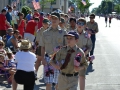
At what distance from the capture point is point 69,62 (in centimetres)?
672

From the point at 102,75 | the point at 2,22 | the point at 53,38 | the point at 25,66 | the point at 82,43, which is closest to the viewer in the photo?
the point at 25,66

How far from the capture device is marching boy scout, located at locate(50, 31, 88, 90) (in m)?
6.68

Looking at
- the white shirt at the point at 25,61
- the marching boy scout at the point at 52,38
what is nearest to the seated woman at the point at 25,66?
the white shirt at the point at 25,61

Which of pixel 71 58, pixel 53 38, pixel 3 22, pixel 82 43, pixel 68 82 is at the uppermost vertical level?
pixel 53 38

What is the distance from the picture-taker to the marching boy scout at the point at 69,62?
21.9ft

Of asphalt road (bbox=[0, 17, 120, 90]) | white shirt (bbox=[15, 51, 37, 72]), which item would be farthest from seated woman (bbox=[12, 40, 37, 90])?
asphalt road (bbox=[0, 17, 120, 90])

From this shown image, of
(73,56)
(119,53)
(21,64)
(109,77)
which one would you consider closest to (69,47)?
(73,56)

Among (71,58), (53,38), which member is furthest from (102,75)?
(71,58)

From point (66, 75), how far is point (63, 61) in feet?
0.86

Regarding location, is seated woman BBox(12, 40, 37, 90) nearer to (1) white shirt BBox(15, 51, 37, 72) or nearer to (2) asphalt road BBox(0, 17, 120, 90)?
(1) white shirt BBox(15, 51, 37, 72)

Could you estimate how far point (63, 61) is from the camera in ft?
22.2

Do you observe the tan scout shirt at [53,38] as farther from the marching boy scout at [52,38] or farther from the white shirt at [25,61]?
the white shirt at [25,61]

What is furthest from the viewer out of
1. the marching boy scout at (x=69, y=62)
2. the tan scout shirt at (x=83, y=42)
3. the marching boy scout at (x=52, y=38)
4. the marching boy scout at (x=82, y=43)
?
the tan scout shirt at (x=83, y=42)

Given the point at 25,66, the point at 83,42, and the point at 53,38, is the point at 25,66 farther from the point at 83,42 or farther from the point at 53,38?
the point at 83,42
